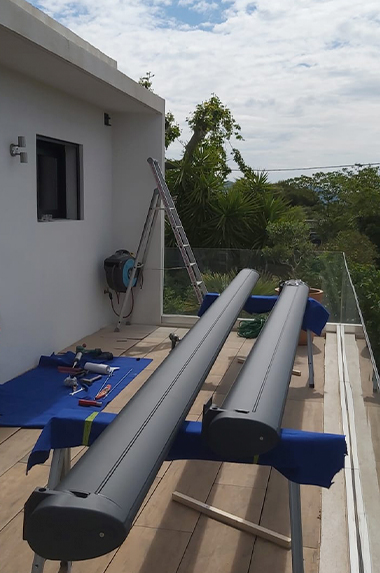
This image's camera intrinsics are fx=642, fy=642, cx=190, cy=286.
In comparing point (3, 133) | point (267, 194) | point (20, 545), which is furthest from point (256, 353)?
point (267, 194)

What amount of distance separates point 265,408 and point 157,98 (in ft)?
17.7

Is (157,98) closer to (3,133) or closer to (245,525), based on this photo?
(3,133)

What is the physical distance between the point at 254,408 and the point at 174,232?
4.96 m

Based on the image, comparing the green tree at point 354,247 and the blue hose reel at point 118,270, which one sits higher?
the blue hose reel at point 118,270

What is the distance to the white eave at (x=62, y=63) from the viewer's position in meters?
4.10

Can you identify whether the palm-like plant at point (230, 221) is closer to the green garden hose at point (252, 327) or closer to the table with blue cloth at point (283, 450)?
the green garden hose at point (252, 327)

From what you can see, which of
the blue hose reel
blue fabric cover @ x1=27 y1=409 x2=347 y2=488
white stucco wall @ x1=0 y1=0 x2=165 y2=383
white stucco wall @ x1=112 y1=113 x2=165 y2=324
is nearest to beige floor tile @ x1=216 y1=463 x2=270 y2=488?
blue fabric cover @ x1=27 y1=409 x2=347 y2=488

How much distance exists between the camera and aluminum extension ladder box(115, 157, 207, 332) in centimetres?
689

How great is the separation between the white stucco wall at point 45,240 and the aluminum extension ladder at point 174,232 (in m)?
0.39

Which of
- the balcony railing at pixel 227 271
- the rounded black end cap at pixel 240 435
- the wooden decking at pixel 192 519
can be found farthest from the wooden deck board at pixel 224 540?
the balcony railing at pixel 227 271

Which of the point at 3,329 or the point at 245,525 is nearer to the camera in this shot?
the point at 245,525

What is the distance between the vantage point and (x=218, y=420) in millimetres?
2107

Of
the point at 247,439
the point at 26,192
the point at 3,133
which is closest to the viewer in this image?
the point at 247,439

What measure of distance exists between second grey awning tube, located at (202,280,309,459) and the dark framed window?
3.67 m
